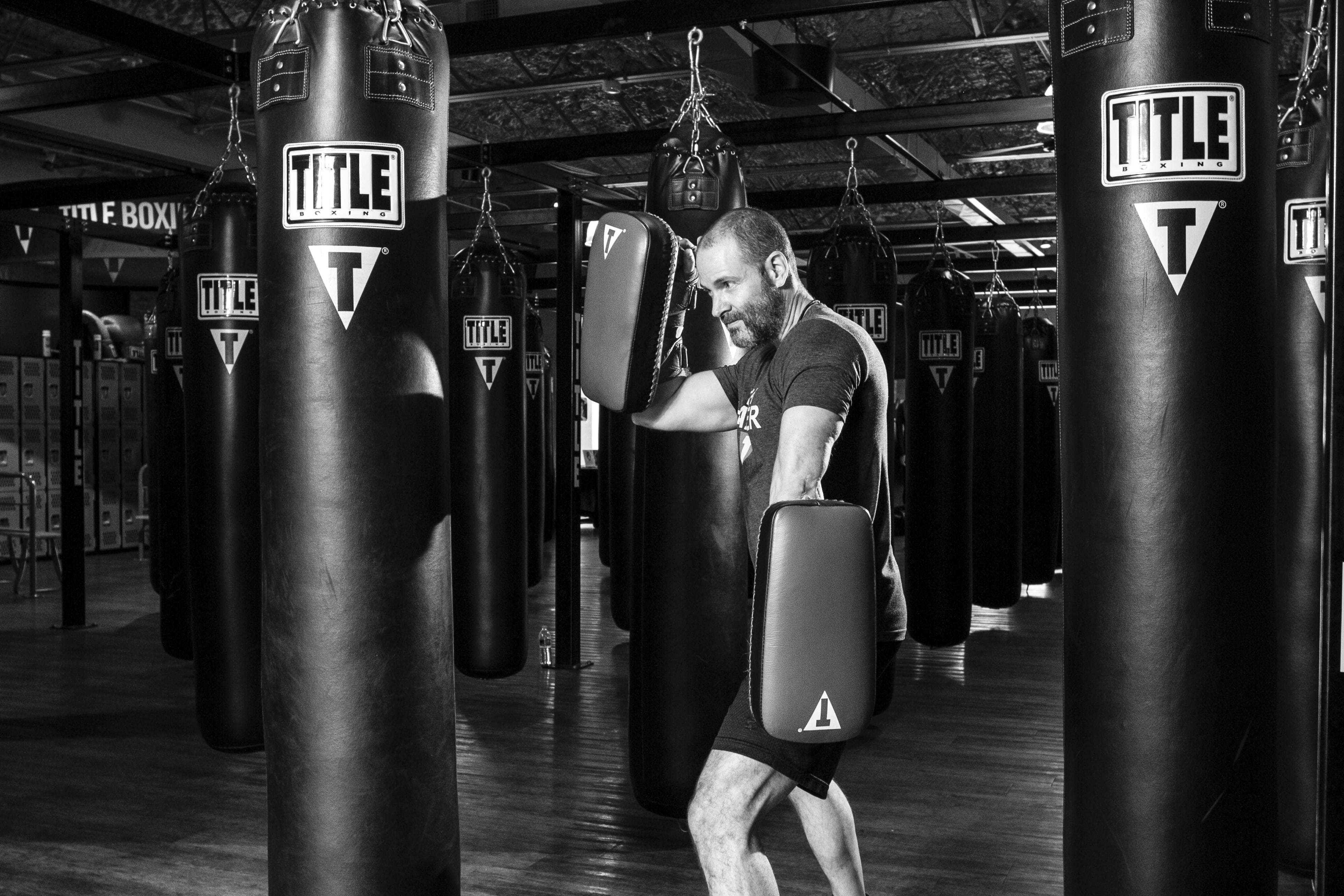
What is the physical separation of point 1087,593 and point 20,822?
3.29 metres

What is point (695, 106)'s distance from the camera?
364cm

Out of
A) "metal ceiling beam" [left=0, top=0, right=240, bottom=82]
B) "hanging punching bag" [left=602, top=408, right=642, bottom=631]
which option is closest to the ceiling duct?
"hanging punching bag" [left=602, top=408, right=642, bottom=631]

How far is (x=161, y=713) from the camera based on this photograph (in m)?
5.32

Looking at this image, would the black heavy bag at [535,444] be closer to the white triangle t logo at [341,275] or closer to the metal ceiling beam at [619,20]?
the metal ceiling beam at [619,20]

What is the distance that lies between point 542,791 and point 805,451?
7.79ft

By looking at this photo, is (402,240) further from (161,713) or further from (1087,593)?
(161,713)

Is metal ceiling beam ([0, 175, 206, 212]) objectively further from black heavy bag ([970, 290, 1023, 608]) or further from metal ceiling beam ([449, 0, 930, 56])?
black heavy bag ([970, 290, 1023, 608])

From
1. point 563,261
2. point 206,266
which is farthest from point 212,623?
point 563,261

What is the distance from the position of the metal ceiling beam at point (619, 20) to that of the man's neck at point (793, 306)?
4.02 feet

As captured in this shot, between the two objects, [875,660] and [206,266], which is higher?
[206,266]

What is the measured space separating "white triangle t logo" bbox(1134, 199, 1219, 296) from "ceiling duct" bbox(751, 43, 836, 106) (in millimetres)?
3213

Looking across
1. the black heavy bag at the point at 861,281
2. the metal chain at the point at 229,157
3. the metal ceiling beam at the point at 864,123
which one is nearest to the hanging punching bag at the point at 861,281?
the black heavy bag at the point at 861,281

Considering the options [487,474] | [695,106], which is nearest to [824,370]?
[695,106]

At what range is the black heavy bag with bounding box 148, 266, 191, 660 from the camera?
515cm
